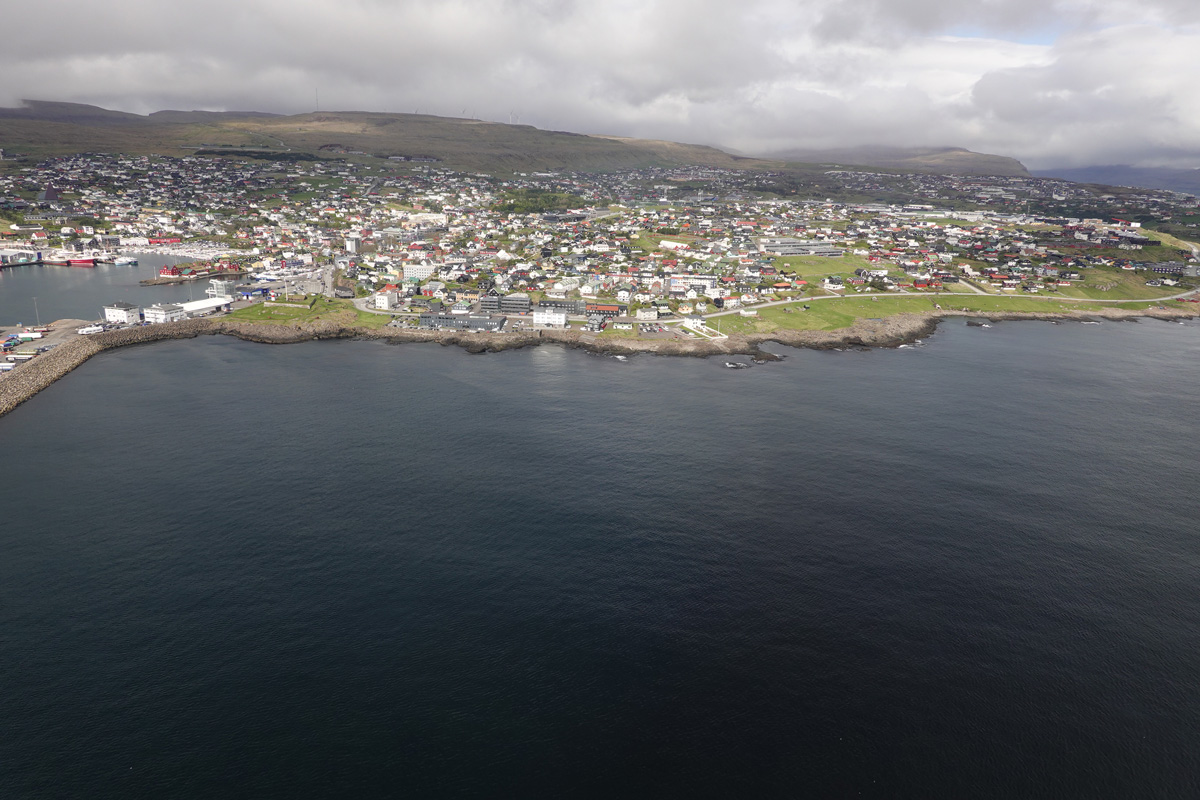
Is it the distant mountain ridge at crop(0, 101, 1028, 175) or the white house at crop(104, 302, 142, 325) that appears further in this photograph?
the distant mountain ridge at crop(0, 101, 1028, 175)

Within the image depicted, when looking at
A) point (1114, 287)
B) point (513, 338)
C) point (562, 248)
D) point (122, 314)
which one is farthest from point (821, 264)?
point (122, 314)

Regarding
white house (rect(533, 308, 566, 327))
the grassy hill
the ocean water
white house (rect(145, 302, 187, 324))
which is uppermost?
the grassy hill

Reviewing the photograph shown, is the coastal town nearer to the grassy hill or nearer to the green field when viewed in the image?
the green field

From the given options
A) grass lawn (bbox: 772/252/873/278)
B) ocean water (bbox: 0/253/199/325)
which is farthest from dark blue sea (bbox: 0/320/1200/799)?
grass lawn (bbox: 772/252/873/278)

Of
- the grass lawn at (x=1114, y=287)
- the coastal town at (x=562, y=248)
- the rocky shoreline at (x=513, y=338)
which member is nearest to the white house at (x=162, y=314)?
the coastal town at (x=562, y=248)

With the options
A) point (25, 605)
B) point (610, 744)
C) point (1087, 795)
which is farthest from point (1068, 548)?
point (25, 605)

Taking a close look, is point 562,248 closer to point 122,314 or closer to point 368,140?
point 122,314
